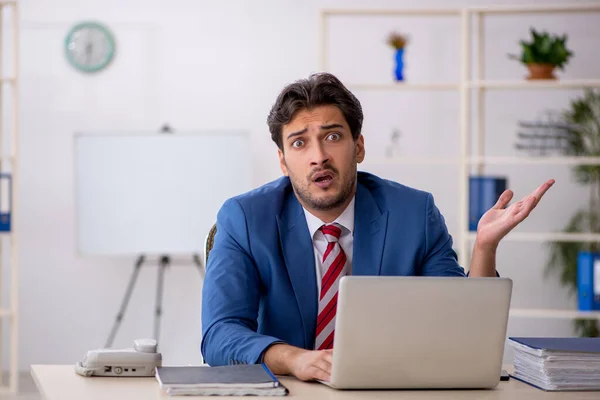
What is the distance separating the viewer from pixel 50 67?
19.6 feet

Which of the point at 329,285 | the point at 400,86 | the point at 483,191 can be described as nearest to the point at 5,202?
the point at 400,86

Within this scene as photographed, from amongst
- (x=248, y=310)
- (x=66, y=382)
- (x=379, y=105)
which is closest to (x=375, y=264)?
(x=248, y=310)

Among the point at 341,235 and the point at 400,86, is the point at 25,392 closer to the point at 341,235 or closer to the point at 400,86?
the point at 400,86

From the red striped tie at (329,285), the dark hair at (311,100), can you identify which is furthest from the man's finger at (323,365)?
the dark hair at (311,100)

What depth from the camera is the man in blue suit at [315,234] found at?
7.72ft

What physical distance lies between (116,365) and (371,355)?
1.88 ft

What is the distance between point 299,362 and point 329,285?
47cm

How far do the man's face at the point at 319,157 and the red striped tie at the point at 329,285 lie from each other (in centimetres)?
8

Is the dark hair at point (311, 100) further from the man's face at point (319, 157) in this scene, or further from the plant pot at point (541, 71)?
the plant pot at point (541, 71)

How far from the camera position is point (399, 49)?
18.0 ft

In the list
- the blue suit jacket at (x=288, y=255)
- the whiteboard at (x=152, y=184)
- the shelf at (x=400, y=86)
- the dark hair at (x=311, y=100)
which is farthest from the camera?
the whiteboard at (x=152, y=184)

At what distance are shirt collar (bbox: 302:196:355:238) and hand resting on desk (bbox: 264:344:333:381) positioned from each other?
19.5 inches

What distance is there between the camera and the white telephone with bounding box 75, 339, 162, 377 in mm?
1983

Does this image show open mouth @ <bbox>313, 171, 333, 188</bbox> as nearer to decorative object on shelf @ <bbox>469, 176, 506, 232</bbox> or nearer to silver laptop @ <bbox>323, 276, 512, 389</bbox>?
silver laptop @ <bbox>323, 276, 512, 389</bbox>
